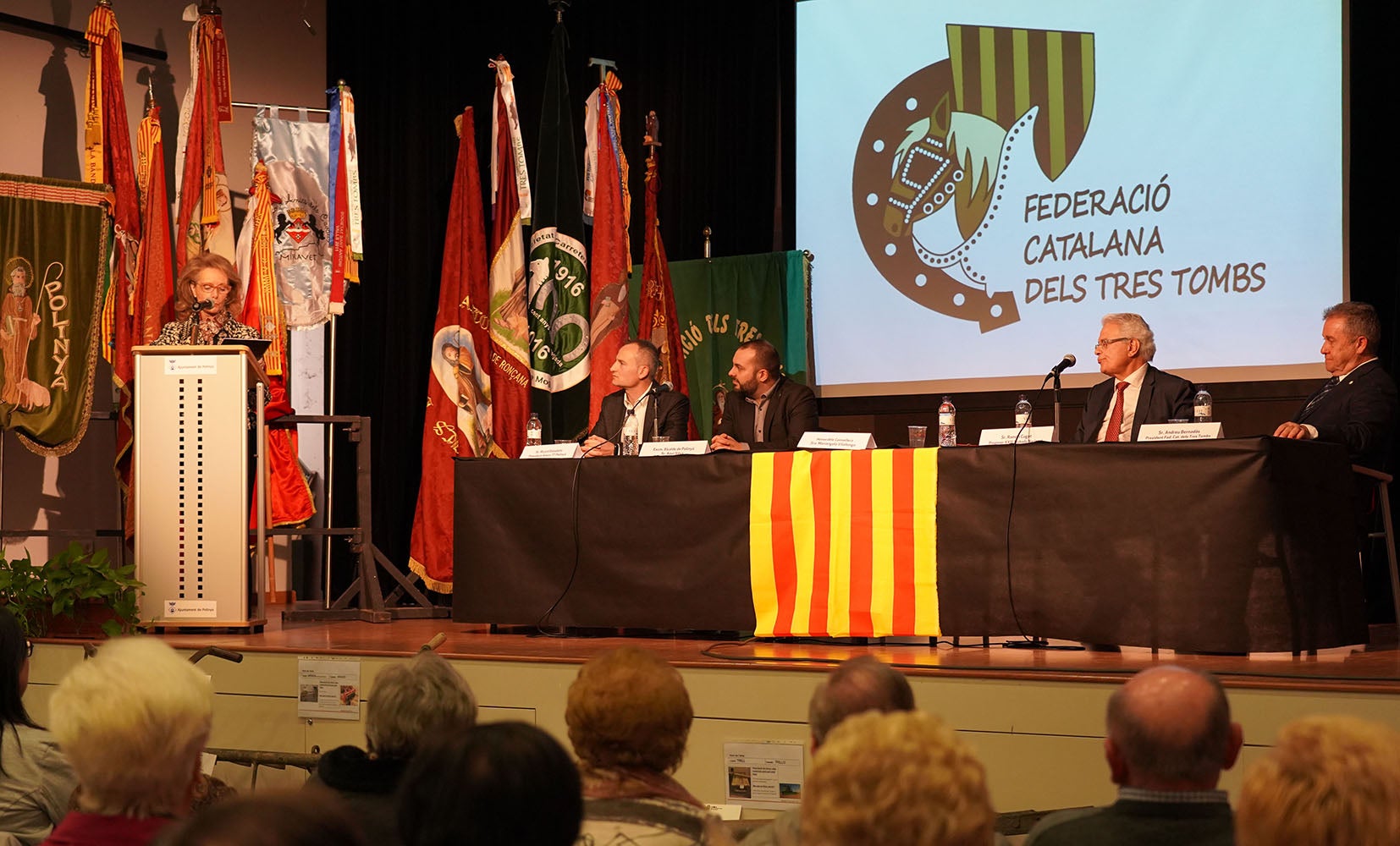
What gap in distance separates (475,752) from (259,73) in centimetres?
686

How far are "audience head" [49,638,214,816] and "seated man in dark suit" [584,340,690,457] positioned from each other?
3863mm

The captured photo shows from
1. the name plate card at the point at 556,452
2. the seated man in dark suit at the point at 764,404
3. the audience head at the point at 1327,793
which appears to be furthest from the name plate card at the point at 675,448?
the audience head at the point at 1327,793

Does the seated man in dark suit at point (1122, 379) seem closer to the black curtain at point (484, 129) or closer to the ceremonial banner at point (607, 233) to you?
the black curtain at point (484, 129)

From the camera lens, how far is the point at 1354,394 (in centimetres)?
489

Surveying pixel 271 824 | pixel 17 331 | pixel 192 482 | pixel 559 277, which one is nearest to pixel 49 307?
pixel 17 331

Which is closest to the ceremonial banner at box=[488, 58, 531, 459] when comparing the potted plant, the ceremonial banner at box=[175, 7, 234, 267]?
the ceremonial banner at box=[175, 7, 234, 267]

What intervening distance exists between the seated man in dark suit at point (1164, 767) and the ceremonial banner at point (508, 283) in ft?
17.4

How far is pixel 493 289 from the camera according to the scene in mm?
6934

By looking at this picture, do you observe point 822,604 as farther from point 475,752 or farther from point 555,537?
point 475,752

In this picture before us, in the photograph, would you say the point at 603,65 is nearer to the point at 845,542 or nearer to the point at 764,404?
the point at 764,404

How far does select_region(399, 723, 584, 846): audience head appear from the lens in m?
1.29

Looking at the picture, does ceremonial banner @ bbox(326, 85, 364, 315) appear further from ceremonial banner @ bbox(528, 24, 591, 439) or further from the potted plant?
the potted plant

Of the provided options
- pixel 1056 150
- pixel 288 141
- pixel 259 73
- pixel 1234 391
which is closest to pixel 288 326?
pixel 288 141

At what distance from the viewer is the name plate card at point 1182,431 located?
4082 mm
